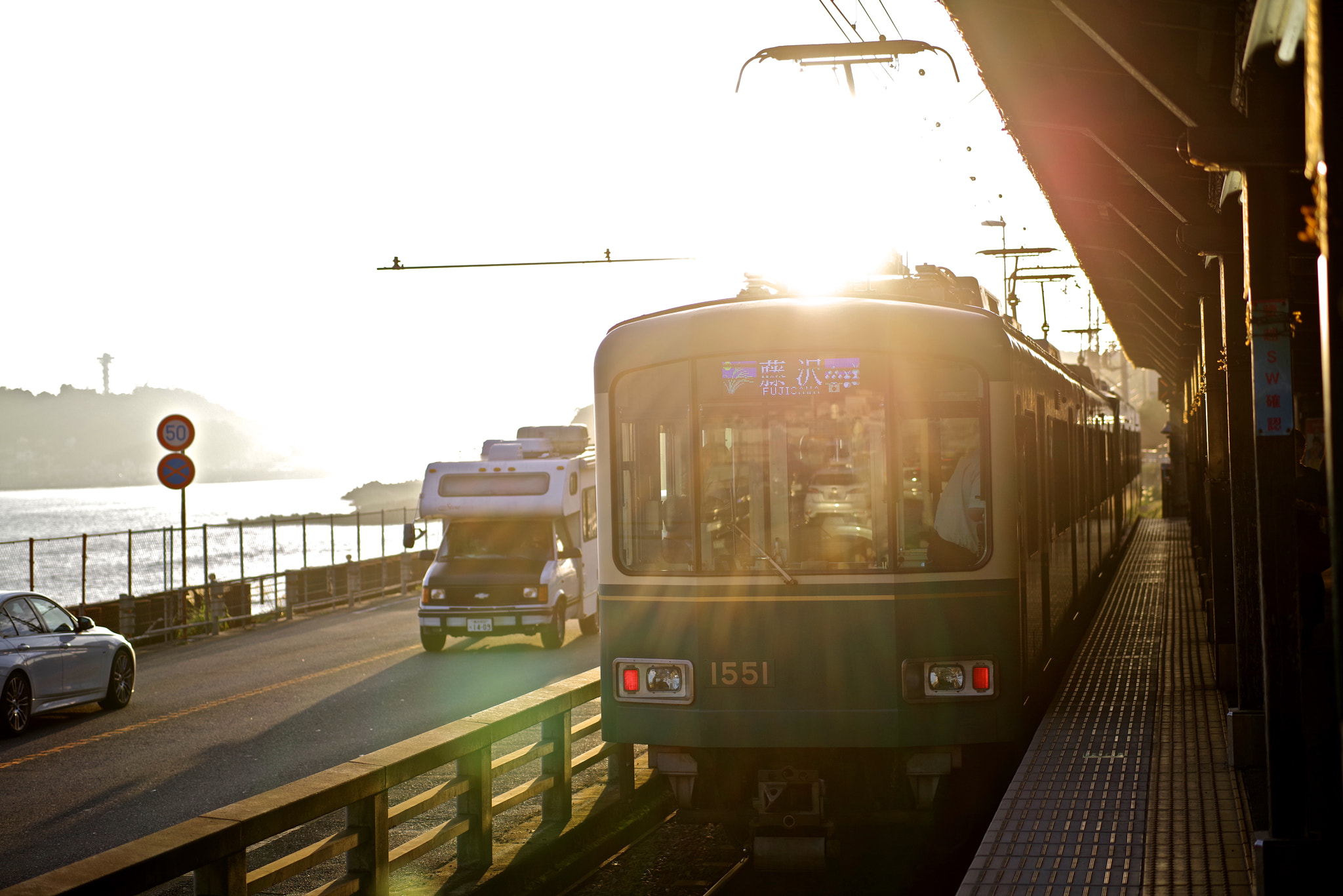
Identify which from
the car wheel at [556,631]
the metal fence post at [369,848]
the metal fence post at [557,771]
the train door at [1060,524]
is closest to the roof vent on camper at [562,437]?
the car wheel at [556,631]

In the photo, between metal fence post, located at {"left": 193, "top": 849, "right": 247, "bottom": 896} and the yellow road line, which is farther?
the yellow road line

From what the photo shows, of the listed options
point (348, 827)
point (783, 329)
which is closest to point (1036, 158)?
point (783, 329)

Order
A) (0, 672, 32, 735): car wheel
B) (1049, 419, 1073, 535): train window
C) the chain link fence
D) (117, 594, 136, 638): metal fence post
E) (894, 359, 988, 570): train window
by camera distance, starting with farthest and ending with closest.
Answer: the chain link fence, (117, 594, 136, 638): metal fence post, (0, 672, 32, 735): car wheel, (1049, 419, 1073, 535): train window, (894, 359, 988, 570): train window

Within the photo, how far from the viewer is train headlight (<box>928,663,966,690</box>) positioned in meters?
7.28

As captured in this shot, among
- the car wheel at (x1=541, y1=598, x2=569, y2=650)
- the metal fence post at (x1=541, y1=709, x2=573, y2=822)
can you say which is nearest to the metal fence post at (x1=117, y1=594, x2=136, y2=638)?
the car wheel at (x1=541, y1=598, x2=569, y2=650)

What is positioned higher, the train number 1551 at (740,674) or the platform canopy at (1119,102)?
the platform canopy at (1119,102)

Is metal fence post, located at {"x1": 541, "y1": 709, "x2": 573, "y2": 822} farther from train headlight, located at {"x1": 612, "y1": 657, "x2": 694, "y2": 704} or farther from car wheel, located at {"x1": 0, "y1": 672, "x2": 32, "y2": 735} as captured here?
car wheel, located at {"x1": 0, "y1": 672, "x2": 32, "y2": 735}

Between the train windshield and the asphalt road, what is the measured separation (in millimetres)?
4663

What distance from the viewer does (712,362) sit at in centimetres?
748

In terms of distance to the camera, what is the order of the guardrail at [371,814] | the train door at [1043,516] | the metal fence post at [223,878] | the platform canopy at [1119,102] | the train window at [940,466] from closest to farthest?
the guardrail at [371,814]
the metal fence post at [223,878]
the platform canopy at [1119,102]
the train window at [940,466]
the train door at [1043,516]

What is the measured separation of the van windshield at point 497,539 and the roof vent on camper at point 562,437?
5.12ft

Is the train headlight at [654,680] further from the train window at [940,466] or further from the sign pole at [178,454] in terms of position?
the sign pole at [178,454]

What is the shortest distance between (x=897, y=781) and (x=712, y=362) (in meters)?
2.45

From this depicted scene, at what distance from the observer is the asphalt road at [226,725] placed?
397 inches
